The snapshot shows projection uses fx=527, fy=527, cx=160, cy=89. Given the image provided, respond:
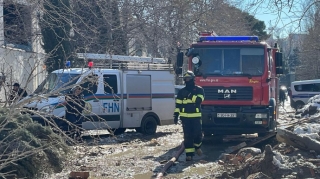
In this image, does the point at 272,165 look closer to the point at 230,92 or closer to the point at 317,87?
the point at 230,92

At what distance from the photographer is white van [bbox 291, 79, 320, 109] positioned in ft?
108

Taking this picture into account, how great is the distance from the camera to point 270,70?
13.7 meters

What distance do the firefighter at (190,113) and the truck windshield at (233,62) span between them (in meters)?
1.82

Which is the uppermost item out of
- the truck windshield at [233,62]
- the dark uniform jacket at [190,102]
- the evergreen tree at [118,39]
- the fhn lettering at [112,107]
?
the evergreen tree at [118,39]

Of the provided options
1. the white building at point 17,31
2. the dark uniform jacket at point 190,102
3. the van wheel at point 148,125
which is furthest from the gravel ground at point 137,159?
the white building at point 17,31

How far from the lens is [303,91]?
33.6m

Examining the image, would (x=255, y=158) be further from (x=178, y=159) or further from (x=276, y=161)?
(x=178, y=159)

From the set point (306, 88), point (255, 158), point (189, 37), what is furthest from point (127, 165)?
point (306, 88)

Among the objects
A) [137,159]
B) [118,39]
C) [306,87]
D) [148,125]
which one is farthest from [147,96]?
[306,87]

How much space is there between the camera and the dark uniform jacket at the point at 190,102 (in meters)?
11.5

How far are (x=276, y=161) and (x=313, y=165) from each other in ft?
2.05

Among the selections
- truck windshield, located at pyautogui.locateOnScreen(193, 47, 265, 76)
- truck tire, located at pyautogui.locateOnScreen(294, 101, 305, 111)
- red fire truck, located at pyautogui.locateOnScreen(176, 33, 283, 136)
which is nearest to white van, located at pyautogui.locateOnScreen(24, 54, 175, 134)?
red fire truck, located at pyautogui.locateOnScreen(176, 33, 283, 136)

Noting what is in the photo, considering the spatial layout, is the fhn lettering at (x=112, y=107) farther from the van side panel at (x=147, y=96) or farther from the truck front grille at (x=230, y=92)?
the truck front grille at (x=230, y=92)

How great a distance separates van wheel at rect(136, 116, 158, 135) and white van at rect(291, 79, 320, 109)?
18.3 meters
